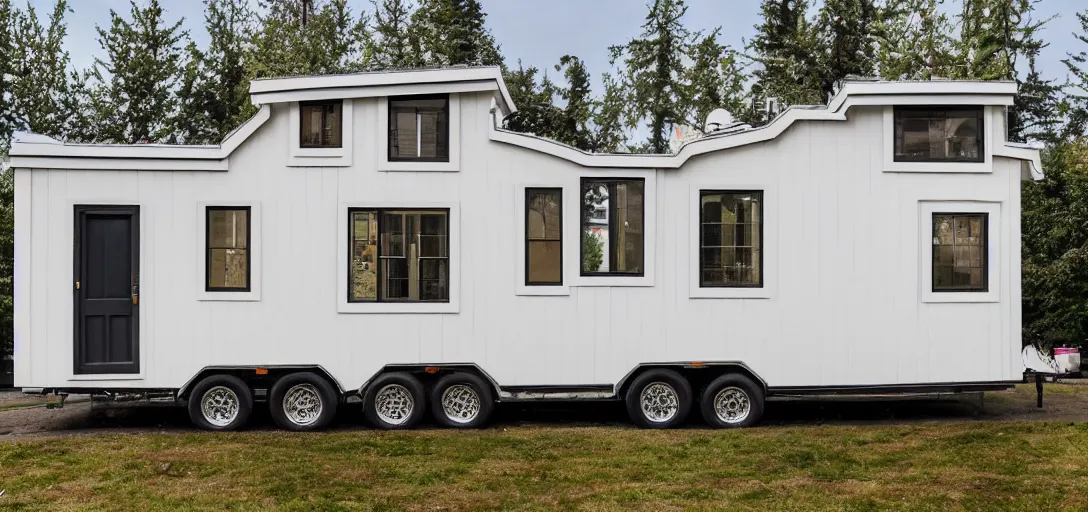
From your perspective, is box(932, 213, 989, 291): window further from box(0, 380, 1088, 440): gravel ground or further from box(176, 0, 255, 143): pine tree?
box(176, 0, 255, 143): pine tree

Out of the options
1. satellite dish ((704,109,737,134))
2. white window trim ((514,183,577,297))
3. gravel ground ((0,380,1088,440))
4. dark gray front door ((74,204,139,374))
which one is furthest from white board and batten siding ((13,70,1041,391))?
satellite dish ((704,109,737,134))

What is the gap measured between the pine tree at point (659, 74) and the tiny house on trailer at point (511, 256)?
54.5 ft

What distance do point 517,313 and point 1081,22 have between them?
954 inches

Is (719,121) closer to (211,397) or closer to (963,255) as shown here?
(963,255)

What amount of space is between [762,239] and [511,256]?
10.2ft

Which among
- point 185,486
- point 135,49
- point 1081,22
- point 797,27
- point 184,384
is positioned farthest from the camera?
point 797,27

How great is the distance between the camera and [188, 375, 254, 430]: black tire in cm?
1227

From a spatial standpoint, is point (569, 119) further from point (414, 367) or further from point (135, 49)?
point (414, 367)

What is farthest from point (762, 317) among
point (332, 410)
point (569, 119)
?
point (569, 119)

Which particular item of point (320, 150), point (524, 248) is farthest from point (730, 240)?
point (320, 150)

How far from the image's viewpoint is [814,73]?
30.2 m

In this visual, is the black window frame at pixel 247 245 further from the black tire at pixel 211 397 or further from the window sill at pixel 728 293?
the window sill at pixel 728 293

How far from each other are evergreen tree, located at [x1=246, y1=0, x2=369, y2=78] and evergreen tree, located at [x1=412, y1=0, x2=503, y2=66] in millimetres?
1980

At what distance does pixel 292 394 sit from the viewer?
1239cm
